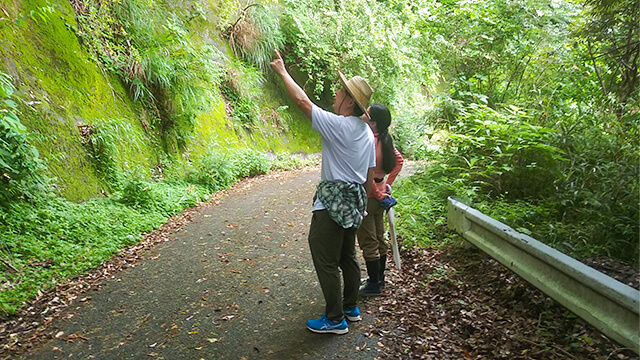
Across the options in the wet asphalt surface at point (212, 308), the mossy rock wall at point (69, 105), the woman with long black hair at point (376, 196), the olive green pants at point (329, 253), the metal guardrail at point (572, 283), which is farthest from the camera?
the mossy rock wall at point (69, 105)

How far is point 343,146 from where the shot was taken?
3.41 metres

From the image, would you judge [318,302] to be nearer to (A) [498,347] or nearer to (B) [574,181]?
(A) [498,347]

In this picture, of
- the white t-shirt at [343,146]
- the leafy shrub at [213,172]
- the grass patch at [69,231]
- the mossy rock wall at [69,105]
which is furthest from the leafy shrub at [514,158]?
the mossy rock wall at [69,105]

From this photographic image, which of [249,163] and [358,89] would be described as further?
[249,163]

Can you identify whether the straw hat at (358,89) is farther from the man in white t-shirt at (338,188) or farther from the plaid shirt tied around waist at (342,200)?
the plaid shirt tied around waist at (342,200)

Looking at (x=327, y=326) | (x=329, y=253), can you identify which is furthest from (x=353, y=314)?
(x=329, y=253)

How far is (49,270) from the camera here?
4.50 meters

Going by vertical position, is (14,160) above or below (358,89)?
below

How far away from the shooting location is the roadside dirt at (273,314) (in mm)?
3217

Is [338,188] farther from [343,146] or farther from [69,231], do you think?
[69,231]

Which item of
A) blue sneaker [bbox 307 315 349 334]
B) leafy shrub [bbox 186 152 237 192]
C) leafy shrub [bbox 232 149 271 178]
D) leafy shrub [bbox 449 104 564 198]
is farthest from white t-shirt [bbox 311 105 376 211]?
leafy shrub [bbox 232 149 271 178]

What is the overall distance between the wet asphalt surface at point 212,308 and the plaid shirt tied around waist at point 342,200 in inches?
43.1

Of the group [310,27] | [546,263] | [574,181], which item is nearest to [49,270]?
[546,263]

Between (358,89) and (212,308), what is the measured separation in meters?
2.63
